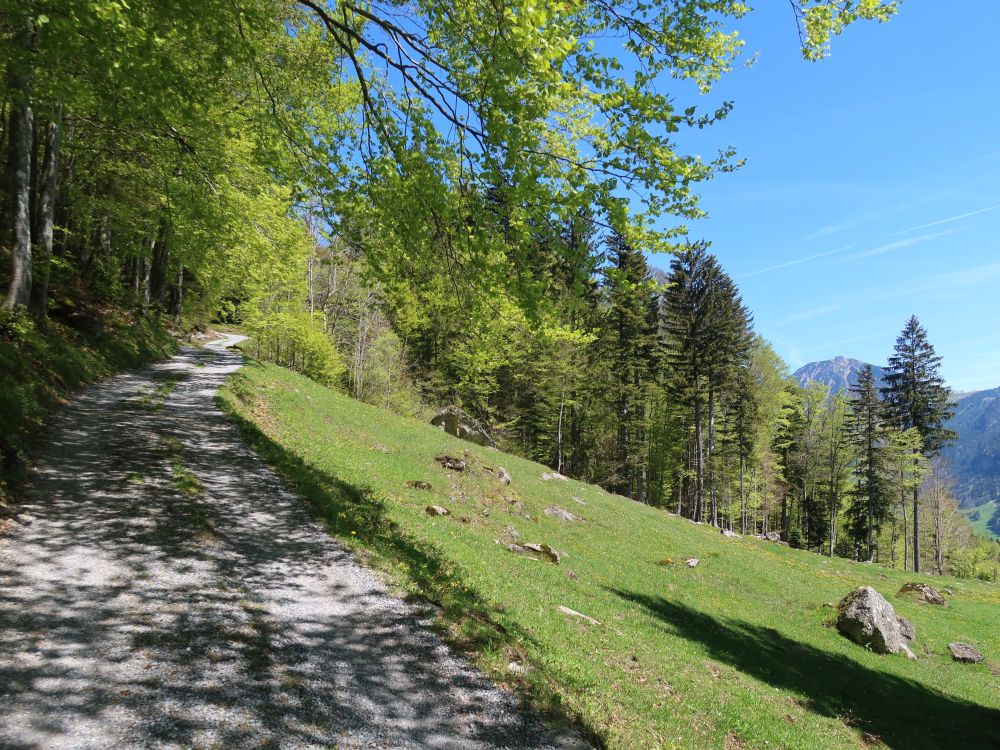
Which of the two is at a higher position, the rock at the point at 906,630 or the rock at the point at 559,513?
the rock at the point at 559,513

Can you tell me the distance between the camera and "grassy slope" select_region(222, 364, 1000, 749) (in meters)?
7.03

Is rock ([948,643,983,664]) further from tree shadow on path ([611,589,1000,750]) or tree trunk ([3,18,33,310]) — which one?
tree trunk ([3,18,33,310])

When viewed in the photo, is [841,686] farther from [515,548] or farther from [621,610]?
[515,548]

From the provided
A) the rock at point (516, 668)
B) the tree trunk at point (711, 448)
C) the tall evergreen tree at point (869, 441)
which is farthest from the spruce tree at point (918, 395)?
the rock at point (516, 668)

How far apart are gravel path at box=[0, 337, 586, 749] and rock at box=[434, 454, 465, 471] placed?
1260 centimetres

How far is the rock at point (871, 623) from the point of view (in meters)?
17.2

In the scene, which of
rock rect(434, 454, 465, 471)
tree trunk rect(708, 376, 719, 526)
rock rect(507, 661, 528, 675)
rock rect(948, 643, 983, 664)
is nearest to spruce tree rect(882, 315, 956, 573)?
tree trunk rect(708, 376, 719, 526)

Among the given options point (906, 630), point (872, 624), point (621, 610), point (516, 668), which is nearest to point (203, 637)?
point (516, 668)

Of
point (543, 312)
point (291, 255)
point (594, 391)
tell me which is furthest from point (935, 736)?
point (594, 391)

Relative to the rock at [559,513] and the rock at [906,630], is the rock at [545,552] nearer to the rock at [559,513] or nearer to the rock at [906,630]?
the rock at [559,513]

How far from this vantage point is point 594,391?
4747 cm

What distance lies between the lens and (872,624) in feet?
57.1

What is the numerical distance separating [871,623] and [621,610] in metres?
10.9

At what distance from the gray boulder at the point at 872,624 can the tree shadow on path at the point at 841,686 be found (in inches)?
90.8
